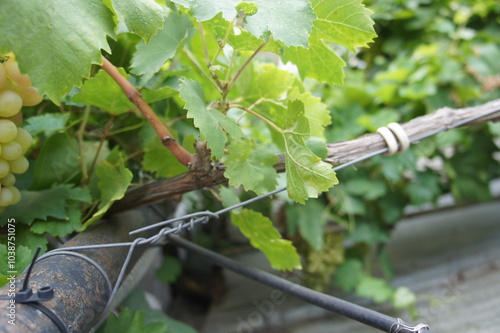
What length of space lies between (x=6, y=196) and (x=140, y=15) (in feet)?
0.68

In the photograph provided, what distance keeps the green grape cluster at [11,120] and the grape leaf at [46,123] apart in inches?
3.7

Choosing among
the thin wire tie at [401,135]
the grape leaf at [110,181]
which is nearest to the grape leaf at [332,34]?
the thin wire tie at [401,135]

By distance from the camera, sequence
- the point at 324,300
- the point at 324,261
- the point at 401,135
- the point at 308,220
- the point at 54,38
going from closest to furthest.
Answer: the point at 54,38 → the point at 324,300 → the point at 401,135 → the point at 308,220 → the point at 324,261

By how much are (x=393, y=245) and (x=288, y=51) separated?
109 centimetres

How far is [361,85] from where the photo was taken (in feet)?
3.89

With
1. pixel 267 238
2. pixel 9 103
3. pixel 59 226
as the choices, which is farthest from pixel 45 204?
pixel 267 238

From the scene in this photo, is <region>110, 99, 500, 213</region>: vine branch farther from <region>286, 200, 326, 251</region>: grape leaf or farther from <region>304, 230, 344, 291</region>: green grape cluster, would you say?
<region>304, 230, 344, 291</region>: green grape cluster

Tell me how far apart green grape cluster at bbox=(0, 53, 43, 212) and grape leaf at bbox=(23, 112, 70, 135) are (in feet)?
0.31

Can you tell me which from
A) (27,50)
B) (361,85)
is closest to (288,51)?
(27,50)

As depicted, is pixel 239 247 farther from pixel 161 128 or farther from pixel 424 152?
pixel 161 128

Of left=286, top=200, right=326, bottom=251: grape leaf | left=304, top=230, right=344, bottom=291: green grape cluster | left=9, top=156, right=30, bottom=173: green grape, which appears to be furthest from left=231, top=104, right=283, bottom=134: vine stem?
left=304, top=230, right=344, bottom=291: green grape cluster

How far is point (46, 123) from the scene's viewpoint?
49 cm

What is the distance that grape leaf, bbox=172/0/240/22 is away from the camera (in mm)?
335

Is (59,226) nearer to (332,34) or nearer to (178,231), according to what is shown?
(178,231)
